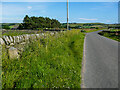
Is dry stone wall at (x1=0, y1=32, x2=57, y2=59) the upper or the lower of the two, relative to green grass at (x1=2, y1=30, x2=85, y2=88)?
upper

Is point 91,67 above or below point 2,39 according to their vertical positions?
below

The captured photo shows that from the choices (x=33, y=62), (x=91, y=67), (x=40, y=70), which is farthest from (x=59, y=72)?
(x=91, y=67)

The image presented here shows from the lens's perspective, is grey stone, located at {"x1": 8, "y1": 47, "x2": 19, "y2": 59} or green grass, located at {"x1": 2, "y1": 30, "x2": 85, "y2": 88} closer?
green grass, located at {"x1": 2, "y1": 30, "x2": 85, "y2": 88}

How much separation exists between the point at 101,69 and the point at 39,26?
1003 cm

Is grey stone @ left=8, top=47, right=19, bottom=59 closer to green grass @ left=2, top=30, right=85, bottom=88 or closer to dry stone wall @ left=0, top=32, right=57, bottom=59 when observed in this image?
Answer: dry stone wall @ left=0, top=32, right=57, bottom=59

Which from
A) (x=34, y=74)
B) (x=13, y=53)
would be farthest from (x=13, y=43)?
(x=34, y=74)

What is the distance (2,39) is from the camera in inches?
197

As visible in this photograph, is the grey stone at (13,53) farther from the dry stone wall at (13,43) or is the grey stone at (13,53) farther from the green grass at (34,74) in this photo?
the green grass at (34,74)

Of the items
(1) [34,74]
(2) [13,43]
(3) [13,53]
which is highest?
(2) [13,43]

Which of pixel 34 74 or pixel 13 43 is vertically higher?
pixel 13 43

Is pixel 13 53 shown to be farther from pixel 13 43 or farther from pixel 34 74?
pixel 34 74

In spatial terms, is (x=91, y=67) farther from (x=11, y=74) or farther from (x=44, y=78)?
(x=11, y=74)

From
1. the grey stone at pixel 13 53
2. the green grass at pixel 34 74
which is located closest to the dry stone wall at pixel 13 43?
the grey stone at pixel 13 53

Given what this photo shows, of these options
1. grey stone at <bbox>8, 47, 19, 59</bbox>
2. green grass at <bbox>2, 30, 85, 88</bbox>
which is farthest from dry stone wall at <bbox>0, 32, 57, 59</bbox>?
green grass at <bbox>2, 30, 85, 88</bbox>
